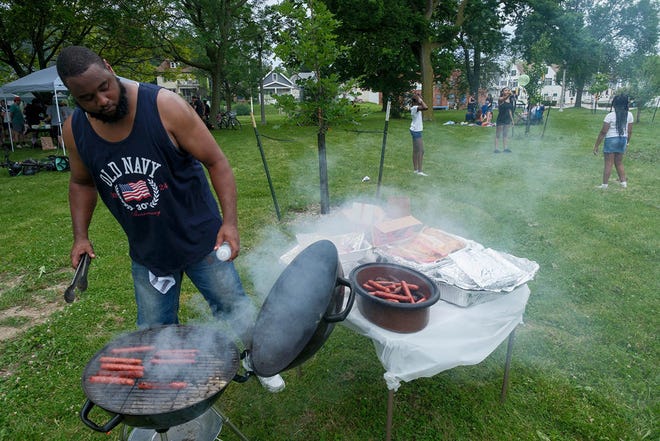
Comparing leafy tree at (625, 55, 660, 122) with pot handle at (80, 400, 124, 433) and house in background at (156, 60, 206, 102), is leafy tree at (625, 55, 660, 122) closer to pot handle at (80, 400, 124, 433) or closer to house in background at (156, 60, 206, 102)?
house in background at (156, 60, 206, 102)

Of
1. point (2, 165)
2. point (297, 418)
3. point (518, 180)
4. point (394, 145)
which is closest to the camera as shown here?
point (297, 418)

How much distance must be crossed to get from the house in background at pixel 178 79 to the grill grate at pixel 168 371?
60.1 ft

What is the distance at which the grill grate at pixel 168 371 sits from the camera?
1.59m

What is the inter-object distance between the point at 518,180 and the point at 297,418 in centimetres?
770

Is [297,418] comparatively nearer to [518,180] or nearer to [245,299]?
[245,299]

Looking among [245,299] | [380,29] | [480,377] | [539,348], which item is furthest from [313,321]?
[380,29]

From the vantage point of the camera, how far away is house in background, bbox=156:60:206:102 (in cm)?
2475

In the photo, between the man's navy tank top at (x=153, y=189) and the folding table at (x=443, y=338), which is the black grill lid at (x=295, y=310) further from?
the man's navy tank top at (x=153, y=189)

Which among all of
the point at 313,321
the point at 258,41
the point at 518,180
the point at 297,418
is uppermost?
the point at 258,41

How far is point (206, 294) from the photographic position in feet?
7.48

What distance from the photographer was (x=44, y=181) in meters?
9.22

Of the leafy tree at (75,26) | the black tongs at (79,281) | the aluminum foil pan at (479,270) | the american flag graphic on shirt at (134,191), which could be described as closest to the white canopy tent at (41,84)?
the leafy tree at (75,26)

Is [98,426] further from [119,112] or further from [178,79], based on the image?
[178,79]

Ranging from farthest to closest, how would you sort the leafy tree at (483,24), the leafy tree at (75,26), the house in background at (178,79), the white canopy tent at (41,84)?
the house in background at (178,79)
the leafy tree at (483,24)
the leafy tree at (75,26)
the white canopy tent at (41,84)
